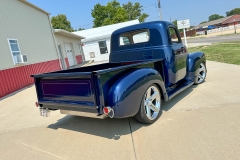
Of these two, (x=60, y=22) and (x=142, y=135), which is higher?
(x=60, y=22)

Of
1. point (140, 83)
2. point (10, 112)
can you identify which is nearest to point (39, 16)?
point (10, 112)

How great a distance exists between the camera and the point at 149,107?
3.35 meters

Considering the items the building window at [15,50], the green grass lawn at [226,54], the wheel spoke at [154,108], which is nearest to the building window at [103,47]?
the green grass lawn at [226,54]

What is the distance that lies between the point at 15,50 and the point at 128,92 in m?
9.26

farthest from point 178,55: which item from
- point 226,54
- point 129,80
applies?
point 226,54

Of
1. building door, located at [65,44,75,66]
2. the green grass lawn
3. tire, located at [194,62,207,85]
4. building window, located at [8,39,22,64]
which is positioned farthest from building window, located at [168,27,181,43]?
building door, located at [65,44,75,66]

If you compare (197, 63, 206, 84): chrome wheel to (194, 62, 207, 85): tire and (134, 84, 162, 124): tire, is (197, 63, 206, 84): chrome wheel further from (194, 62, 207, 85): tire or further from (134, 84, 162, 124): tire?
(134, 84, 162, 124): tire

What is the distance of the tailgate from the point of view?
9.00 feet

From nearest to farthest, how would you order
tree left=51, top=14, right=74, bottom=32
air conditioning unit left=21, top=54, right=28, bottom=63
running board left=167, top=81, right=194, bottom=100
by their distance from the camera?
running board left=167, top=81, right=194, bottom=100 < air conditioning unit left=21, top=54, right=28, bottom=63 < tree left=51, top=14, right=74, bottom=32

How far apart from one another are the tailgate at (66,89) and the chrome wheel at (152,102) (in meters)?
1.07

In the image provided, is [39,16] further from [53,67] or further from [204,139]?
[204,139]

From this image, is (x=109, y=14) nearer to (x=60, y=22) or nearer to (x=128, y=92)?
(x=60, y=22)

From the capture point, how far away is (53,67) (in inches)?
550

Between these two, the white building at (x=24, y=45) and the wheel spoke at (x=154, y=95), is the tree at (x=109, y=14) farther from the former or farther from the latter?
the wheel spoke at (x=154, y=95)
